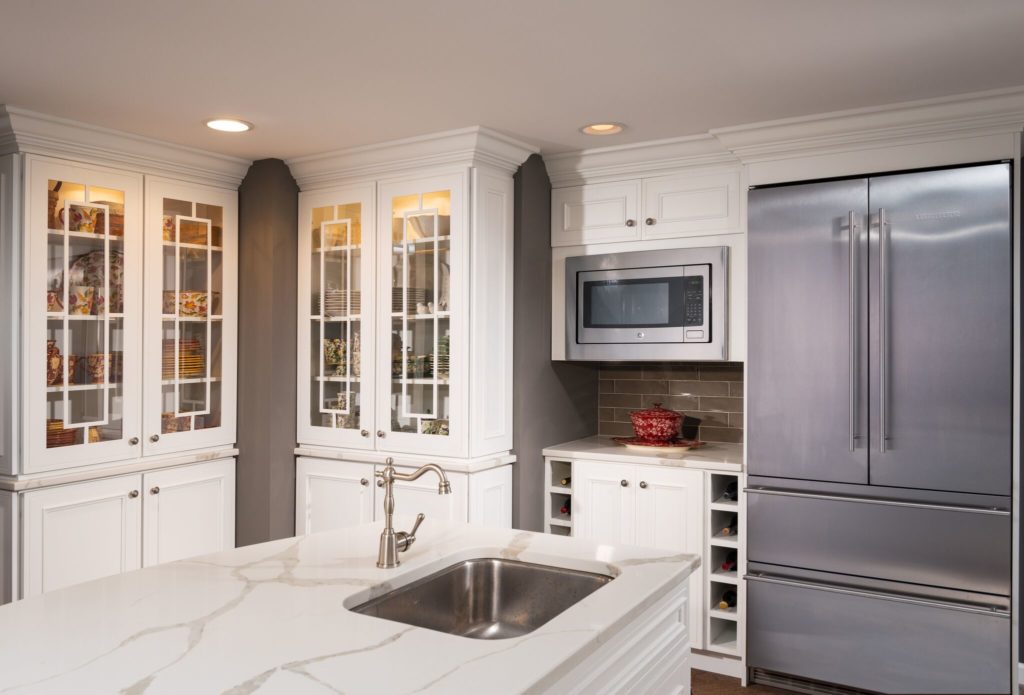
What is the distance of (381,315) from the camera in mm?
3711

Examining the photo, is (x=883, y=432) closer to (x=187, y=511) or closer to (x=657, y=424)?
(x=657, y=424)

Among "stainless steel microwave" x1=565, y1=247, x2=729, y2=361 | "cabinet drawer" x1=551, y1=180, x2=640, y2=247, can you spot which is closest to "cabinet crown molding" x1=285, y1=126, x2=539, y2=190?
"cabinet drawer" x1=551, y1=180, x2=640, y2=247

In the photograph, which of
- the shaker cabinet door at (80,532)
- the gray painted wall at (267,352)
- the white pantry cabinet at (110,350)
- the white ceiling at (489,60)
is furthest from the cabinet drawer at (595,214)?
the shaker cabinet door at (80,532)

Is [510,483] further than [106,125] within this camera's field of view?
Yes

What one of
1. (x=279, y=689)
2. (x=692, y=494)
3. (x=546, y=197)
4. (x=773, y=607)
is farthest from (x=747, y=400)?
(x=279, y=689)

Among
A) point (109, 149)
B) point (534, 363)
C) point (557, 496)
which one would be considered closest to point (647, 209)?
point (534, 363)

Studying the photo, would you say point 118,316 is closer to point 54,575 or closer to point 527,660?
point 54,575

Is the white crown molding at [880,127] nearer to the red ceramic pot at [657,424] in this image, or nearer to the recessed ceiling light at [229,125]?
the red ceramic pot at [657,424]

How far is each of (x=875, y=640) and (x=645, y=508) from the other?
1.00m

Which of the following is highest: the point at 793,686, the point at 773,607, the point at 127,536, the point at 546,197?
the point at 546,197

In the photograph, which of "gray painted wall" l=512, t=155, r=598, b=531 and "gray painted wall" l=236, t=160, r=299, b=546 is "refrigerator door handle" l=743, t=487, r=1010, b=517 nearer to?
"gray painted wall" l=512, t=155, r=598, b=531

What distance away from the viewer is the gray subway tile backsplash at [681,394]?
12.9 feet

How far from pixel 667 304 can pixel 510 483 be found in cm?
106

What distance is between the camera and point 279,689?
1256mm
